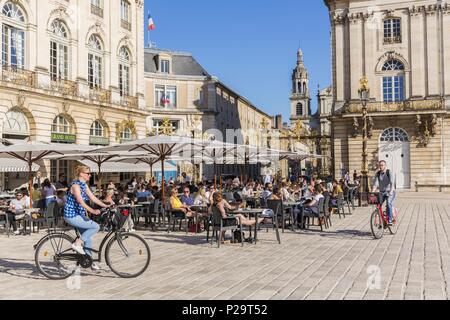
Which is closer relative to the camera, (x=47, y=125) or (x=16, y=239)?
(x=16, y=239)

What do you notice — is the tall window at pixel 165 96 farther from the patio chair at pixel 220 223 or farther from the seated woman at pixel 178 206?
the patio chair at pixel 220 223

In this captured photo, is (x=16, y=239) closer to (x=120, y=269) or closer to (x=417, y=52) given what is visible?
(x=120, y=269)

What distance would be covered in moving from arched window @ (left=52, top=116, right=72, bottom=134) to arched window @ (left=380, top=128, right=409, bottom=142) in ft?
73.7

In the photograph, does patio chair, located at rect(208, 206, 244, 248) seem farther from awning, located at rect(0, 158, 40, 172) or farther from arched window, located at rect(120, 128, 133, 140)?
arched window, located at rect(120, 128, 133, 140)

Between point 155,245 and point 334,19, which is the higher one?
point 334,19

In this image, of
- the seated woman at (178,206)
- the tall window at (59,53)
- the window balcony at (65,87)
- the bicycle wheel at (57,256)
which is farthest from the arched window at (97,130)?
the bicycle wheel at (57,256)

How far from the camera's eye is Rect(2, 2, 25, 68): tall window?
24453 millimetres

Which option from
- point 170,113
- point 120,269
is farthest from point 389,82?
point 120,269

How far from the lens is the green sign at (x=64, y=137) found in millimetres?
27077

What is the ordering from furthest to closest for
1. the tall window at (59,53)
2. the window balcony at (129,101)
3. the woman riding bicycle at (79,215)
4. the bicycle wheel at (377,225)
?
the window balcony at (129,101) → the tall window at (59,53) → the bicycle wheel at (377,225) → the woman riding bicycle at (79,215)

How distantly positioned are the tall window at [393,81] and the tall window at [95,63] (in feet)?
68.2

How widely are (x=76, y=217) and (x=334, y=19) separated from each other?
3552 centimetres

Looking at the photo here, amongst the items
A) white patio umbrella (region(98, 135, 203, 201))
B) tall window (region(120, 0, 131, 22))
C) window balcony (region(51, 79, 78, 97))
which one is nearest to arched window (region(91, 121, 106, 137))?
window balcony (region(51, 79, 78, 97))

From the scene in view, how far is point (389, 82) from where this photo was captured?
37.6 metres
